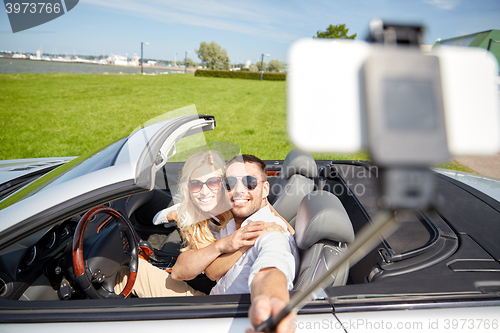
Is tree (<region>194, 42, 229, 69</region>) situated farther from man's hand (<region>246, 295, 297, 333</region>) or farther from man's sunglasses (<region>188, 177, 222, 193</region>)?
man's hand (<region>246, 295, 297, 333</region>)

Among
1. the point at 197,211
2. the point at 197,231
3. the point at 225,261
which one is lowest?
the point at 225,261

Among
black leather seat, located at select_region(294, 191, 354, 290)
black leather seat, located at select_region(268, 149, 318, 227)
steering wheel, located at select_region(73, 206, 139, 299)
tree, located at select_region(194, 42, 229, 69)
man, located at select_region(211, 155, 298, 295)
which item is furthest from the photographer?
tree, located at select_region(194, 42, 229, 69)

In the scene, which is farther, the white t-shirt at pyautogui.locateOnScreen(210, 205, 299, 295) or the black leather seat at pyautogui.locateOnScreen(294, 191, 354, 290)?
the black leather seat at pyautogui.locateOnScreen(294, 191, 354, 290)

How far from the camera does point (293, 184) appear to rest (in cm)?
263

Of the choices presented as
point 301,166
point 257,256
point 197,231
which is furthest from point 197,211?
point 301,166

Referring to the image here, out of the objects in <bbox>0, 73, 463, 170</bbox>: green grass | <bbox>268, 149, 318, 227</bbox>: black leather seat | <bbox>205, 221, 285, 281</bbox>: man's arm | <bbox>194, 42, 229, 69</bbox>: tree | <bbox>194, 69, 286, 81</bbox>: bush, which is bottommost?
<bbox>205, 221, 285, 281</bbox>: man's arm

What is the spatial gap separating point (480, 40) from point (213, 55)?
247ft

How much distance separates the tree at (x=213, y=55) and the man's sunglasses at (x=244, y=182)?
6873 cm

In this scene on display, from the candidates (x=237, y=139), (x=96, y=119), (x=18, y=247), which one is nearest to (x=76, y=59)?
(x=96, y=119)

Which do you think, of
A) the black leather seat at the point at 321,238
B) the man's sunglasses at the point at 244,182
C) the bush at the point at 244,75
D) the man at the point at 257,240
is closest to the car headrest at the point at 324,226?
the black leather seat at the point at 321,238

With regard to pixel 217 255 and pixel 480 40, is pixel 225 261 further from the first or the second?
pixel 480 40

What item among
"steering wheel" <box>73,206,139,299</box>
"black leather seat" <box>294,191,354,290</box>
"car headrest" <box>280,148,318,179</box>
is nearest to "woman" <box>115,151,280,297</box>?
"steering wheel" <box>73,206,139,299</box>

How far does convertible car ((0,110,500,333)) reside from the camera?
4.48ft

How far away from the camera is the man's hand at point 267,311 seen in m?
0.98
